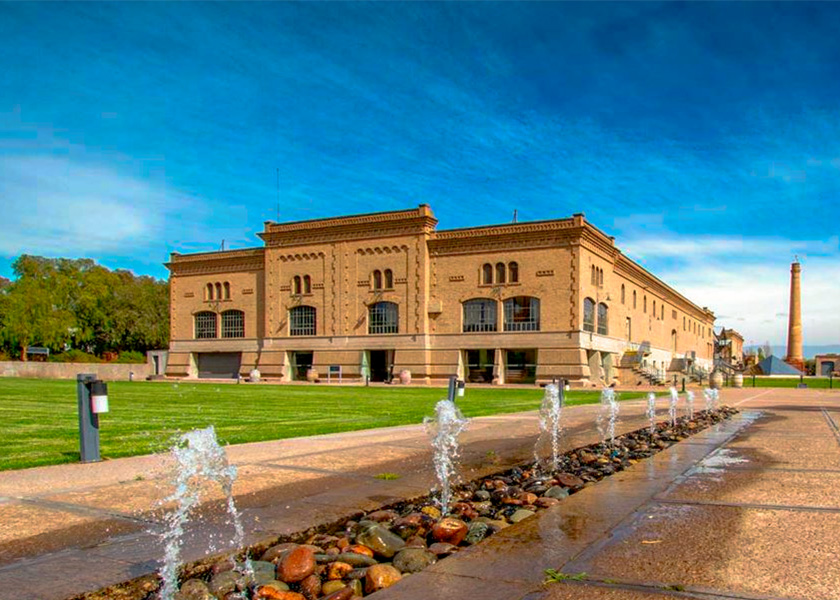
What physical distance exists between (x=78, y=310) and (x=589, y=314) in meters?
56.3

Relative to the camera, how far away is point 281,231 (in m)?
58.7

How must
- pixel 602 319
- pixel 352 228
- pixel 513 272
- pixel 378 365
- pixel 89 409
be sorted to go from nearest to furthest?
1. pixel 89 409
2. pixel 513 272
3. pixel 602 319
4. pixel 352 228
5. pixel 378 365

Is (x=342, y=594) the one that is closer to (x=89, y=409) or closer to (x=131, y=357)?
(x=89, y=409)

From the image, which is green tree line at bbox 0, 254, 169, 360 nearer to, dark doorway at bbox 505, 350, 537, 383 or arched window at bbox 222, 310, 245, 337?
arched window at bbox 222, 310, 245, 337

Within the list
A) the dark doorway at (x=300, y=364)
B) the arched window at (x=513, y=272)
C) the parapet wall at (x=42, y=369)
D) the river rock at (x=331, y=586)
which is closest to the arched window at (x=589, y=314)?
the arched window at (x=513, y=272)

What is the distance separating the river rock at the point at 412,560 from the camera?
4855mm

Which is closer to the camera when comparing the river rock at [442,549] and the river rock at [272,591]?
the river rock at [272,591]

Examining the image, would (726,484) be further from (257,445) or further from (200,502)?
(257,445)

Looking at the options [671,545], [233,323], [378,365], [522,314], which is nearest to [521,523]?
[671,545]

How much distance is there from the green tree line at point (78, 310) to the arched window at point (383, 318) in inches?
1457

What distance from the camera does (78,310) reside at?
254 ft

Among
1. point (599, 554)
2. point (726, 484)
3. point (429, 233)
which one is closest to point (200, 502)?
point (599, 554)

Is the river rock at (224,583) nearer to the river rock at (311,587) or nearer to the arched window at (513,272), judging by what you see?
the river rock at (311,587)

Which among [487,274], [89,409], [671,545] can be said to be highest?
[487,274]
